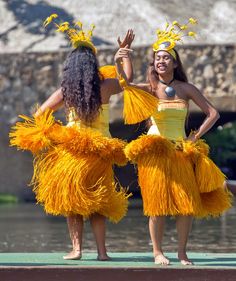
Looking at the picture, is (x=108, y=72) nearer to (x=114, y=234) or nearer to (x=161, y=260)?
(x=161, y=260)

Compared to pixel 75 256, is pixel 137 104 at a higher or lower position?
higher

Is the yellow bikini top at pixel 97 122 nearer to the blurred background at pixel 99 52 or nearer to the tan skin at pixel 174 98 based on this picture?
the tan skin at pixel 174 98

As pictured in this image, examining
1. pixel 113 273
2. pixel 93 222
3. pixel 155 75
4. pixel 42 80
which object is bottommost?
pixel 42 80

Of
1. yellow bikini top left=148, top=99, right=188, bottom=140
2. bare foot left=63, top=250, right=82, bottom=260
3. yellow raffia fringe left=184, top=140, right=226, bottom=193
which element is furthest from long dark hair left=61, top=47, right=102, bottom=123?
bare foot left=63, top=250, right=82, bottom=260

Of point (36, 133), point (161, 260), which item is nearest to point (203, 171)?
point (161, 260)

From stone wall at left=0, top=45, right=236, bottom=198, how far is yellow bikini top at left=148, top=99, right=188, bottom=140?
15084mm

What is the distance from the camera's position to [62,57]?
25.4m

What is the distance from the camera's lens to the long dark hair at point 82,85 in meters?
10.0

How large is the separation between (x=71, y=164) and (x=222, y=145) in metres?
28.6

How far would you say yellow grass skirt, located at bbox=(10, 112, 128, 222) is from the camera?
32.2ft

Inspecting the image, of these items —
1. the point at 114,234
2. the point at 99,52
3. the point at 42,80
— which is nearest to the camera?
the point at 114,234

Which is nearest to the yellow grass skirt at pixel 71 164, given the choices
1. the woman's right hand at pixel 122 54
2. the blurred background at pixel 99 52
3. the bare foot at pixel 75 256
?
the bare foot at pixel 75 256

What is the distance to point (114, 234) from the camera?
17.5 m

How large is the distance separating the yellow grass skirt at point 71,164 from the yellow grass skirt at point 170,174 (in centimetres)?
39
